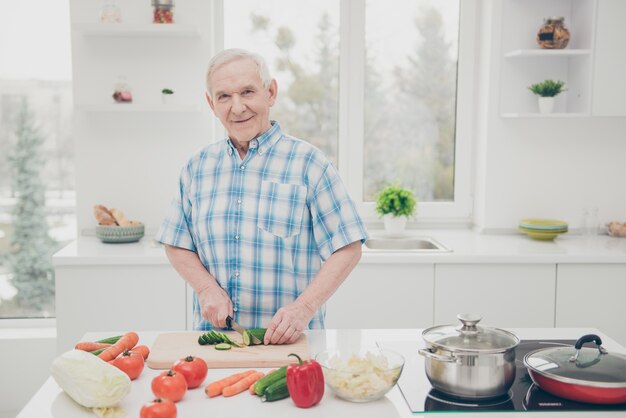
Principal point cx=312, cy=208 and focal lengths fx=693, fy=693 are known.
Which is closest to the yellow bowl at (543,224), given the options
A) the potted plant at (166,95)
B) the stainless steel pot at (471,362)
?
the potted plant at (166,95)

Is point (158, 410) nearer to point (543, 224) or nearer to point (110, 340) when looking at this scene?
point (110, 340)

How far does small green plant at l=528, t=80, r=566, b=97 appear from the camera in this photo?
3586mm

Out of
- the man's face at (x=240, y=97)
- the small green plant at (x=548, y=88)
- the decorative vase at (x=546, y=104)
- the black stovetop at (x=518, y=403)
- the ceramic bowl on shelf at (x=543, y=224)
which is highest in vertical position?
the small green plant at (x=548, y=88)

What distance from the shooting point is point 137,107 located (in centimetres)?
347

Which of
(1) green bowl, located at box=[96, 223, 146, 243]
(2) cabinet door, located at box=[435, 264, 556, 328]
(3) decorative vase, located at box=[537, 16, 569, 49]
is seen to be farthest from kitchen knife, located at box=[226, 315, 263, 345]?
(3) decorative vase, located at box=[537, 16, 569, 49]

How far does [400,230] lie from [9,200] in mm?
2146

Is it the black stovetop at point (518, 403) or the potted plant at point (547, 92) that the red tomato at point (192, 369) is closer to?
the black stovetop at point (518, 403)

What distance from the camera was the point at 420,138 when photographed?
3984 mm

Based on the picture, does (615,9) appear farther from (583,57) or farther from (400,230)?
(400,230)

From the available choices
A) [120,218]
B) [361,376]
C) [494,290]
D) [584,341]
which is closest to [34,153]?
[120,218]

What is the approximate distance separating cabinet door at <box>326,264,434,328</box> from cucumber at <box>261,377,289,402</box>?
1634 millimetres

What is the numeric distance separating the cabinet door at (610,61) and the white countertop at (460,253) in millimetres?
701

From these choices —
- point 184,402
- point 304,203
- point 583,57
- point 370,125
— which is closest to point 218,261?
point 304,203

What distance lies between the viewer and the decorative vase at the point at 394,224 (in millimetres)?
3709
